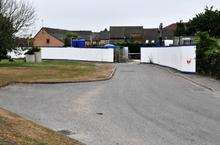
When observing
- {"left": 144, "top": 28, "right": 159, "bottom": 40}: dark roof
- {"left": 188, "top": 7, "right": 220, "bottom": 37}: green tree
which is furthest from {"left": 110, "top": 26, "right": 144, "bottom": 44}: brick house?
{"left": 188, "top": 7, "right": 220, "bottom": 37}: green tree

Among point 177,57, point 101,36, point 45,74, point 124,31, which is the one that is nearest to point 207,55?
point 177,57

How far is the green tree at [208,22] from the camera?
67.0m

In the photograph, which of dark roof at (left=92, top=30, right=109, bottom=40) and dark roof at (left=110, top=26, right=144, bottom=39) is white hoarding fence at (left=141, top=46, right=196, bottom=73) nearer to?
dark roof at (left=110, top=26, right=144, bottom=39)

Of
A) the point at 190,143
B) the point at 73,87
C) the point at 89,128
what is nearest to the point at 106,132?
the point at 89,128

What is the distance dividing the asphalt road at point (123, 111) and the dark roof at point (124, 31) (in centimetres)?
10403

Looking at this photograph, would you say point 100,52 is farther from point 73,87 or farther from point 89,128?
point 89,128

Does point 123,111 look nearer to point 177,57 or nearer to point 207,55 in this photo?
point 207,55

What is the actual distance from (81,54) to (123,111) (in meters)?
49.1

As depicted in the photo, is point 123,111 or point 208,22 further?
point 208,22

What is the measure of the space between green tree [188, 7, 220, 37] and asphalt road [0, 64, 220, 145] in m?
42.9

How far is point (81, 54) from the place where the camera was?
2566 inches

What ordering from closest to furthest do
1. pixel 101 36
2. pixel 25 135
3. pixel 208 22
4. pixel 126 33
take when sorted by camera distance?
pixel 25 135, pixel 208 22, pixel 126 33, pixel 101 36

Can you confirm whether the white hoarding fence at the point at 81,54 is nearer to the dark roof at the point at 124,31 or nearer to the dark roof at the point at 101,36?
the dark roof at the point at 124,31

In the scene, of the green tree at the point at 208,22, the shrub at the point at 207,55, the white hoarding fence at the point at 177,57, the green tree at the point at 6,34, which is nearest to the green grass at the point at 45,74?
the green tree at the point at 6,34
